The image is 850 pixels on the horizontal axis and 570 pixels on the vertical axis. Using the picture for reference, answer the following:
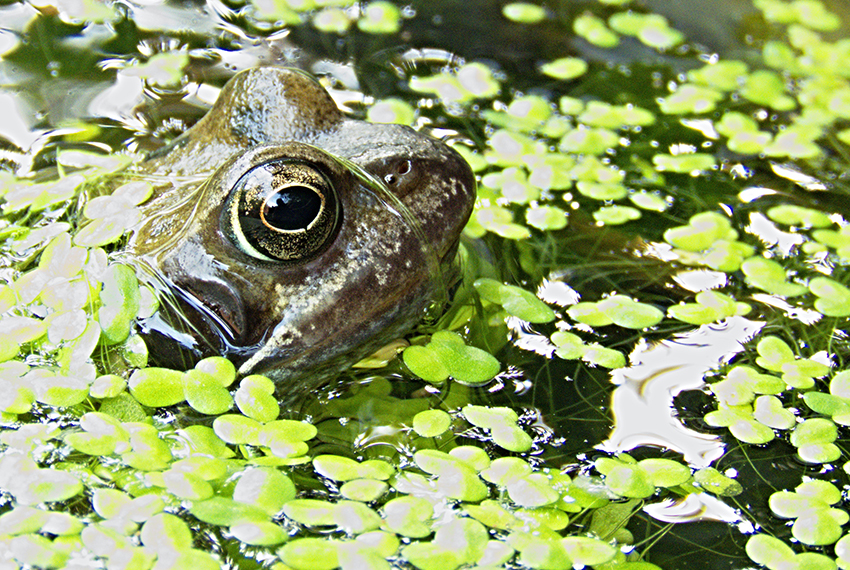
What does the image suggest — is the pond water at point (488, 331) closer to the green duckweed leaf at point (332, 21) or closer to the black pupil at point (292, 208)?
the green duckweed leaf at point (332, 21)

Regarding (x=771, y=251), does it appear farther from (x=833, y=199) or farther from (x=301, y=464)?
(x=301, y=464)

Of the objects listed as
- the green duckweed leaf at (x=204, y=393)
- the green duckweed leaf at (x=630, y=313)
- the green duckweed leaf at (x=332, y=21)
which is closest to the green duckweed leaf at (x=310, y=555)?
the green duckweed leaf at (x=204, y=393)

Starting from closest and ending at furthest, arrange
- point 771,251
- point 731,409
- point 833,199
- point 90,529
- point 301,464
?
point 90,529 < point 301,464 < point 731,409 < point 771,251 < point 833,199

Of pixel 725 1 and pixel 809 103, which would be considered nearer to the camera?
pixel 809 103

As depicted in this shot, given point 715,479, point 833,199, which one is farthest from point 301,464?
point 833,199

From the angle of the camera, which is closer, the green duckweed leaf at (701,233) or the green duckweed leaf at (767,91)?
the green duckweed leaf at (701,233)

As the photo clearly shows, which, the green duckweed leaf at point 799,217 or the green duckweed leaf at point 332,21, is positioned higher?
the green duckweed leaf at point 332,21

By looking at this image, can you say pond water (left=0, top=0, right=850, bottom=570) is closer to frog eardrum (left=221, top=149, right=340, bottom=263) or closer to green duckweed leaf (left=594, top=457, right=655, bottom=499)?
green duckweed leaf (left=594, top=457, right=655, bottom=499)

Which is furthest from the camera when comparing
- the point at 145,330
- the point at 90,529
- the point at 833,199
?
the point at 833,199

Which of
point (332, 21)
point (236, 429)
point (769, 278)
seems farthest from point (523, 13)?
point (236, 429)
